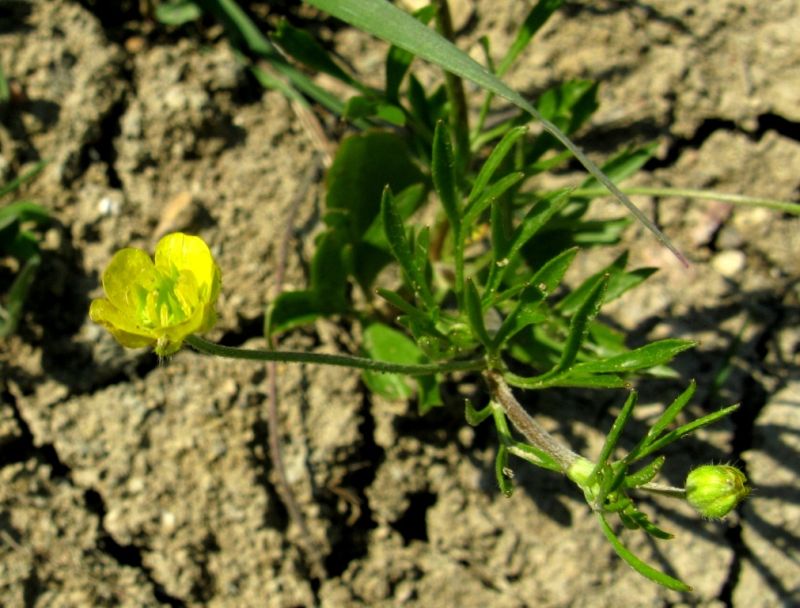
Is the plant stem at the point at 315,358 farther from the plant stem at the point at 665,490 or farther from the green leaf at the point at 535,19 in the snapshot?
the green leaf at the point at 535,19

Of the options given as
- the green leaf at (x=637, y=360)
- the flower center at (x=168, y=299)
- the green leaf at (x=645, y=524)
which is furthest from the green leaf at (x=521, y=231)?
the flower center at (x=168, y=299)

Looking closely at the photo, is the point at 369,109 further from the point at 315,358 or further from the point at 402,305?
the point at 315,358

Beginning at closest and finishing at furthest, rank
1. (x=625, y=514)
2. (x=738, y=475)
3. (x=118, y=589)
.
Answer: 1. (x=738, y=475)
2. (x=625, y=514)
3. (x=118, y=589)

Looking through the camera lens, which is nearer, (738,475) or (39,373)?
(738,475)

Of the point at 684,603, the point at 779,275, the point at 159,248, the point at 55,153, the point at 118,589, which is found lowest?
the point at 118,589

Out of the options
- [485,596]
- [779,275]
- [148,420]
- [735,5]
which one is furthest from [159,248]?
[735,5]

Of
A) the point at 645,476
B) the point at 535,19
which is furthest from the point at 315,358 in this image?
the point at 535,19

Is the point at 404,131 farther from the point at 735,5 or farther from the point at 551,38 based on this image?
the point at 735,5

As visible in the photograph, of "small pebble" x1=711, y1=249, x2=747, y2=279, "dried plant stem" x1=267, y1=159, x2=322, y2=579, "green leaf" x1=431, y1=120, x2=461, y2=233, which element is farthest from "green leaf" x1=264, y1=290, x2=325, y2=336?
"small pebble" x1=711, y1=249, x2=747, y2=279
